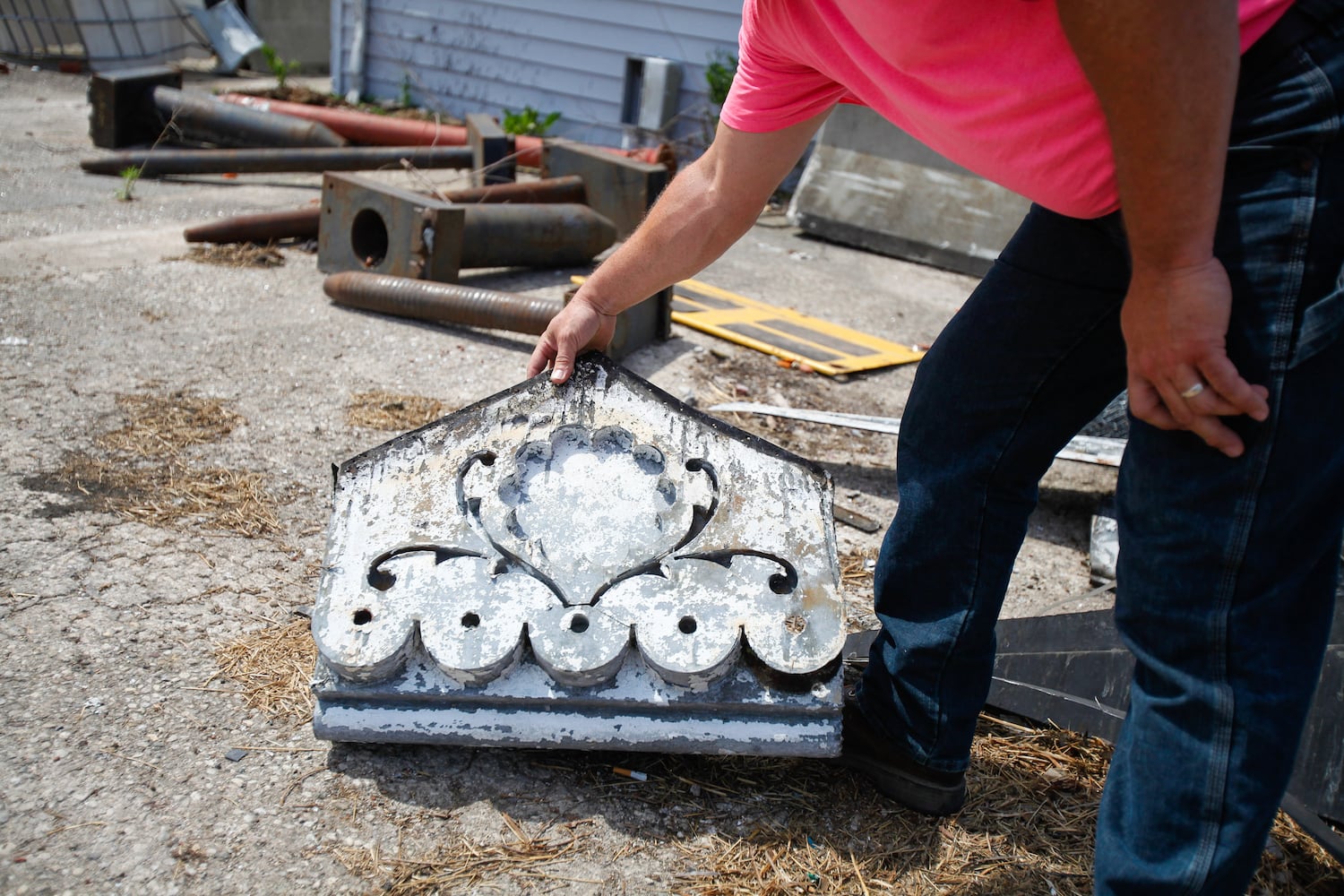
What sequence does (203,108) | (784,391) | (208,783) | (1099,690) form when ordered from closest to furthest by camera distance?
1. (208,783)
2. (1099,690)
3. (784,391)
4. (203,108)

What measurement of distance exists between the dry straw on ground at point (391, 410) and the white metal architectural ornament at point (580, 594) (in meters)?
1.40

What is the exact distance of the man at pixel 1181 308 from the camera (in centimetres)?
113

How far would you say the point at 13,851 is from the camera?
5.35 feet

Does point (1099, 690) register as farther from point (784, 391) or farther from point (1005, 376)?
point (784, 391)

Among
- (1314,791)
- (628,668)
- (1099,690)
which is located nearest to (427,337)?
(628,668)

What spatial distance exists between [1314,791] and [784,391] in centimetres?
252

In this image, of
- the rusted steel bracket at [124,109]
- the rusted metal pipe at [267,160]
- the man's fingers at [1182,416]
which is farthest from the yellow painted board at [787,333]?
the rusted steel bracket at [124,109]

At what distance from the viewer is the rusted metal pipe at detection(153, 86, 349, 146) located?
757 centimetres

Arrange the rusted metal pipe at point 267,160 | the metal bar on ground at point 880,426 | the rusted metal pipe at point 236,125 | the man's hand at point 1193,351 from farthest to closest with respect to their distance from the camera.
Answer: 1. the rusted metal pipe at point 236,125
2. the rusted metal pipe at point 267,160
3. the metal bar on ground at point 880,426
4. the man's hand at point 1193,351

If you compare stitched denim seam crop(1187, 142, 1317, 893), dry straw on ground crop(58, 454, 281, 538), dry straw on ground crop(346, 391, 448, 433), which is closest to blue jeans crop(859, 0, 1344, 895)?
stitched denim seam crop(1187, 142, 1317, 893)

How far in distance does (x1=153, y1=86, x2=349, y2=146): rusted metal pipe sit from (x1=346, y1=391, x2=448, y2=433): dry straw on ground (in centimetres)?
464

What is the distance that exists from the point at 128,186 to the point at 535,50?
4.56 metres

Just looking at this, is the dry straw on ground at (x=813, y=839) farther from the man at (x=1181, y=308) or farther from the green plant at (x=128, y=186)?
the green plant at (x=128, y=186)

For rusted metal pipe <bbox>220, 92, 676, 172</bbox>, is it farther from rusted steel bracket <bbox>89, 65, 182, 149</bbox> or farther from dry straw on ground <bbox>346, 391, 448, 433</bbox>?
dry straw on ground <bbox>346, 391, 448, 433</bbox>
